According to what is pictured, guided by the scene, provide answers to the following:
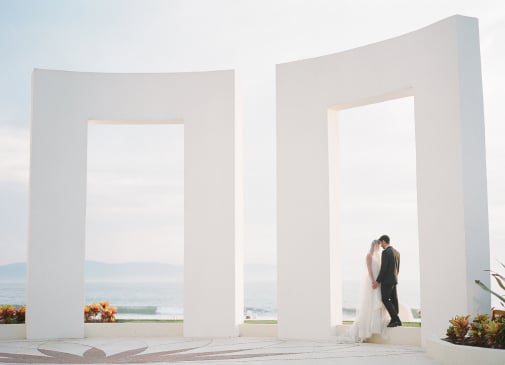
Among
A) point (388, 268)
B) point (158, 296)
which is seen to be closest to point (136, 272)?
point (158, 296)

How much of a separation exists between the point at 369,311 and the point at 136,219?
Result: 1263 inches

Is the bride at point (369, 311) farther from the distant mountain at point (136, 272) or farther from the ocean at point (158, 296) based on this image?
the distant mountain at point (136, 272)

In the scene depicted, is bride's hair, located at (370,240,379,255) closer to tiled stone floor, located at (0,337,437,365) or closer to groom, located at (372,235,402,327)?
groom, located at (372,235,402,327)

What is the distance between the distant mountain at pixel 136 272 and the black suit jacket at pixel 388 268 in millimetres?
32440

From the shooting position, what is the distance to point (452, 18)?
9211 millimetres

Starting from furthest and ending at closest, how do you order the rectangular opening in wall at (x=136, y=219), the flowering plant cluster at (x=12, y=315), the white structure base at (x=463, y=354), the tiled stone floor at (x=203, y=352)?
the rectangular opening in wall at (x=136, y=219) → the flowering plant cluster at (x=12, y=315) → the tiled stone floor at (x=203, y=352) → the white structure base at (x=463, y=354)

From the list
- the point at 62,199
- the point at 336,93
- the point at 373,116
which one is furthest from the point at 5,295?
the point at 336,93

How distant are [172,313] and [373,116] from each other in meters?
16.1

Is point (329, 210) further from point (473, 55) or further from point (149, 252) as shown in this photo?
point (149, 252)

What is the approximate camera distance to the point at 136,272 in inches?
1710

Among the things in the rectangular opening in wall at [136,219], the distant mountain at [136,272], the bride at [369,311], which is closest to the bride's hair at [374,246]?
the bride at [369,311]

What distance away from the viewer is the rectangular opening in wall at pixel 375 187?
3391 cm

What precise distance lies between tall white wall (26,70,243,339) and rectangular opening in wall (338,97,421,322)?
21124 millimetres

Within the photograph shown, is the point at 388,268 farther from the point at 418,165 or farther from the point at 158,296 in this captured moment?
the point at 158,296
